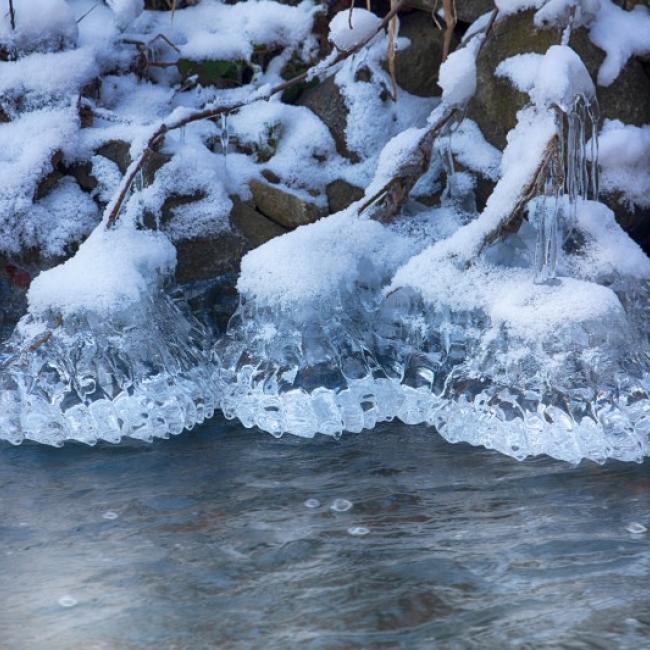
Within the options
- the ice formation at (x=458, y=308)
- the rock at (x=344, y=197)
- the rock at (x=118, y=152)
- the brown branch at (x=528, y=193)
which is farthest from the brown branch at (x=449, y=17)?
the rock at (x=118, y=152)

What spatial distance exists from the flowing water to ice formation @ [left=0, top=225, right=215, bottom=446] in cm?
8

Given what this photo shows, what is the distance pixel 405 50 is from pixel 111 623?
2876 millimetres

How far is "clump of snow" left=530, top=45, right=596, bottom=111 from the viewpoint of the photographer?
324 centimetres

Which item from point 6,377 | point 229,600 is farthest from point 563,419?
point 6,377

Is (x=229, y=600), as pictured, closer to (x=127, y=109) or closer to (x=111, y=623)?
(x=111, y=623)

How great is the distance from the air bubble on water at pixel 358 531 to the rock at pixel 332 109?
1.99 meters

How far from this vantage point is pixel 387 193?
3.73m

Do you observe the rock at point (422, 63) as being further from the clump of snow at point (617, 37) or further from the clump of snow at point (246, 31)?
the clump of snow at point (617, 37)

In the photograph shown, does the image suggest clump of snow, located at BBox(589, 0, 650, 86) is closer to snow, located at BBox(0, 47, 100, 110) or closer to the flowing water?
the flowing water

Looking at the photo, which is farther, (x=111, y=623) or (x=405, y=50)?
(x=405, y=50)

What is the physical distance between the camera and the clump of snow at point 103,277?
3.29 metres

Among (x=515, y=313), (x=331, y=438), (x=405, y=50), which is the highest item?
(x=405, y=50)

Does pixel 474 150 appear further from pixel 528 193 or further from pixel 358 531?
pixel 358 531

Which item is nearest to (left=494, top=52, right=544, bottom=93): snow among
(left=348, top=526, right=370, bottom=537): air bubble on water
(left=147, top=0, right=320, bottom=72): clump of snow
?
(left=147, top=0, right=320, bottom=72): clump of snow
